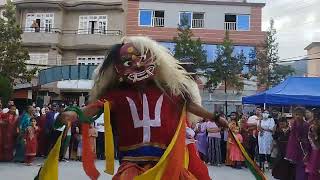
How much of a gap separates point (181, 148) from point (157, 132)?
0.24m

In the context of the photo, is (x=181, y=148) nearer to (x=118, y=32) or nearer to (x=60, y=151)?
(x=60, y=151)

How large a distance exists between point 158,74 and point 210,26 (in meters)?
29.7

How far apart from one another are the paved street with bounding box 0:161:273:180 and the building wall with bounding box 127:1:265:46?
797 inches

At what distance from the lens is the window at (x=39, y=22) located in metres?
32.5

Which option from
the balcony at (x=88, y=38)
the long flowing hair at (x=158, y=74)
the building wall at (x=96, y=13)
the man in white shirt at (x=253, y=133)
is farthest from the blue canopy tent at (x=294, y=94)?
the building wall at (x=96, y=13)

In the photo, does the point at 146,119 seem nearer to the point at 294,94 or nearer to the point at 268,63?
the point at 294,94

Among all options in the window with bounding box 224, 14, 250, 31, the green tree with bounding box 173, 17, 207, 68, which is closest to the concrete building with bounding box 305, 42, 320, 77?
the window with bounding box 224, 14, 250, 31

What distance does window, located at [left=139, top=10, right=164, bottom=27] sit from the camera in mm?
33156

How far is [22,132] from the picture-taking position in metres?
13.6

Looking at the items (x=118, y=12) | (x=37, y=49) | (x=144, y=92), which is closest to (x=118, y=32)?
(x=118, y=12)

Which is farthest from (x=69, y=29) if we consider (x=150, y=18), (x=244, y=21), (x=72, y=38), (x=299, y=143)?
(x=299, y=143)

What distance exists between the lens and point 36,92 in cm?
2936

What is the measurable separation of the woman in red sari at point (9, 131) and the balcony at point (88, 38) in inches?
705

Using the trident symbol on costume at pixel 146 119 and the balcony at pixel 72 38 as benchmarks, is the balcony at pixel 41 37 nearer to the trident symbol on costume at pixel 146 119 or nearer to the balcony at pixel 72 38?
the balcony at pixel 72 38
